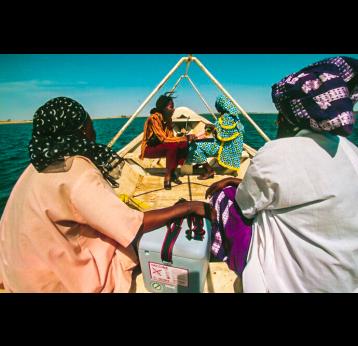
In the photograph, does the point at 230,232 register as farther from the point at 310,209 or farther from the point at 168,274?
the point at 310,209

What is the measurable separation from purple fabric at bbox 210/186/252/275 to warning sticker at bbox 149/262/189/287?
45cm

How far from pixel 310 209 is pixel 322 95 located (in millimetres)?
626

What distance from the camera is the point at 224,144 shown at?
4633 millimetres

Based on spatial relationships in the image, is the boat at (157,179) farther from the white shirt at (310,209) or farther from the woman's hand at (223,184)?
the white shirt at (310,209)

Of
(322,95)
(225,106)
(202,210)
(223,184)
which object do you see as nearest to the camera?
(322,95)

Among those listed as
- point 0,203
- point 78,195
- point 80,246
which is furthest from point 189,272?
point 0,203

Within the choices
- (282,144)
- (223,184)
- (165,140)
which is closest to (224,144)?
(165,140)

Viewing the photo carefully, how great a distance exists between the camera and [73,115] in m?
1.47

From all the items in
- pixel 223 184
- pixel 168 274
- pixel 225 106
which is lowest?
pixel 168 274

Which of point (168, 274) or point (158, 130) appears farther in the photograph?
point (158, 130)

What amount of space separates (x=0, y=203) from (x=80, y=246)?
8011 mm

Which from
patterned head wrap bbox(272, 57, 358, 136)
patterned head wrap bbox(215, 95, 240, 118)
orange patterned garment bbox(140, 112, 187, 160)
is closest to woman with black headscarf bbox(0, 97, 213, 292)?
patterned head wrap bbox(272, 57, 358, 136)

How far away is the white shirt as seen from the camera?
1.24 metres

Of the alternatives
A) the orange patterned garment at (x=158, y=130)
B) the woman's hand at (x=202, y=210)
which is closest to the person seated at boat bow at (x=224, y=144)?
the orange patterned garment at (x=158, y=130)
